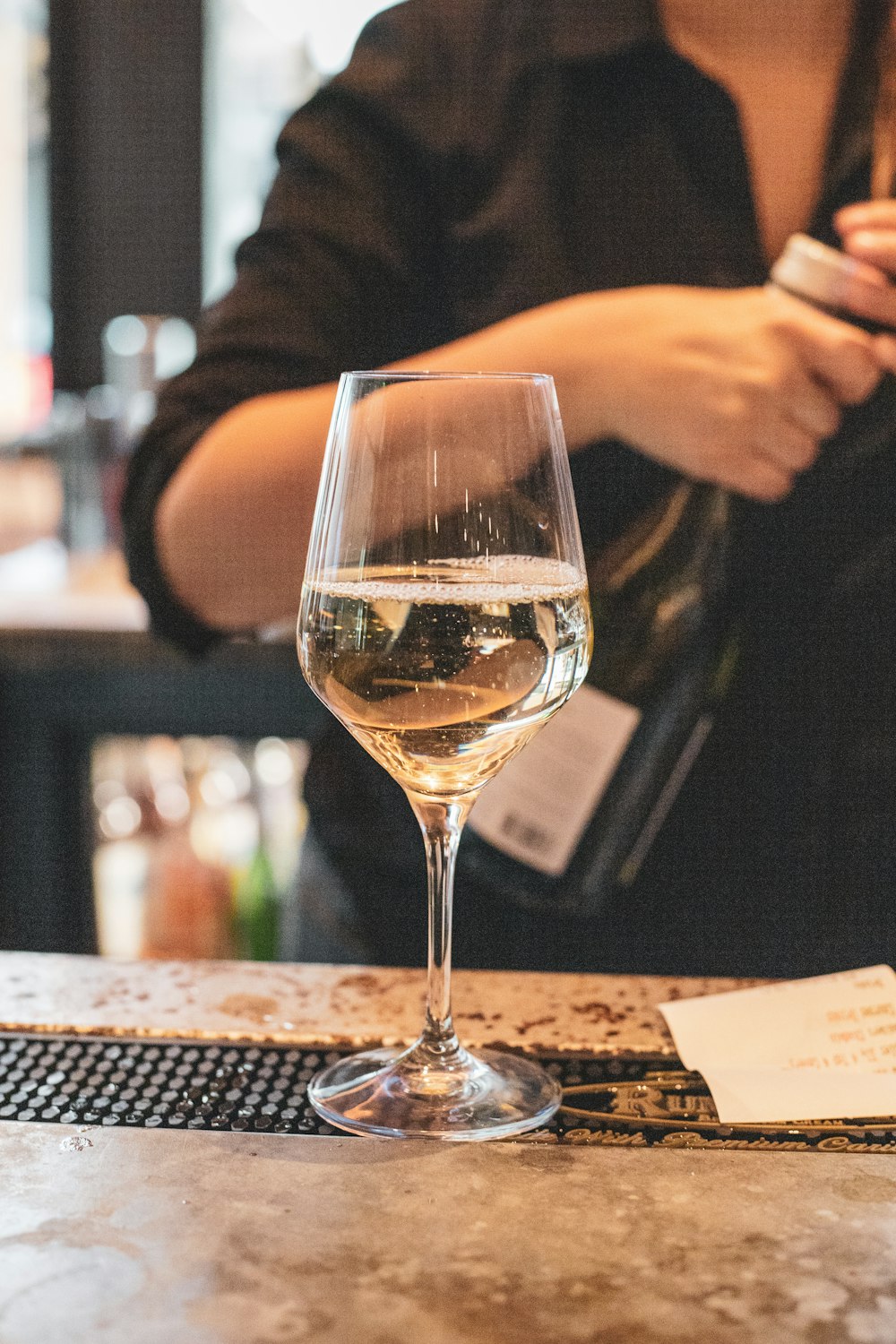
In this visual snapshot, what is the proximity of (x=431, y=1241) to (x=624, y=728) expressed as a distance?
46 cm

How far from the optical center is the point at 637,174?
958 millimetres

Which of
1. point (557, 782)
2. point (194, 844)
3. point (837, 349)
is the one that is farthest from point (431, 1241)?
point (194, 844)

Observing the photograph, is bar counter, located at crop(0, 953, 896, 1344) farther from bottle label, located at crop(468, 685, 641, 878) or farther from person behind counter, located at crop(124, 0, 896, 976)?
person behind counter, located at crop(124, 0, 896, 976)

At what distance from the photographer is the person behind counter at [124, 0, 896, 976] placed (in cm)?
94

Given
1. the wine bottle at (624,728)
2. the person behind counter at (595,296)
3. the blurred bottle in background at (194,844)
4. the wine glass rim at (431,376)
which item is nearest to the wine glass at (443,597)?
the wine glass rim at (431,376)

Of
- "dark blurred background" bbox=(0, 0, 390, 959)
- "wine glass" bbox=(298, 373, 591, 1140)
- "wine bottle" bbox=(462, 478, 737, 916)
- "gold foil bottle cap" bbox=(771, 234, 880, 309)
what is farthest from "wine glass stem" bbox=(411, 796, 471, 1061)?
"dark blurred background" bbox=(0, 0, 390, 959)

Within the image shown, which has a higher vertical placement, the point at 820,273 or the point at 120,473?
the point at 820,273

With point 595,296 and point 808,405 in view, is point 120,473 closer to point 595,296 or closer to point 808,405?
point 595,296

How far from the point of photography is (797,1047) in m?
0.57

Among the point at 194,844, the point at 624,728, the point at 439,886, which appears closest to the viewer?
the point at 439,886

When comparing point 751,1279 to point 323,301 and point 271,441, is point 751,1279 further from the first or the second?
point 323,301

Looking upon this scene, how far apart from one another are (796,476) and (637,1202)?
0.62m

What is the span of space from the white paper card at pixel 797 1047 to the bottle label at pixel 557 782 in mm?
185

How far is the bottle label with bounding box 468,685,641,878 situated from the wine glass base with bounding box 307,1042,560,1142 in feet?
0.83
